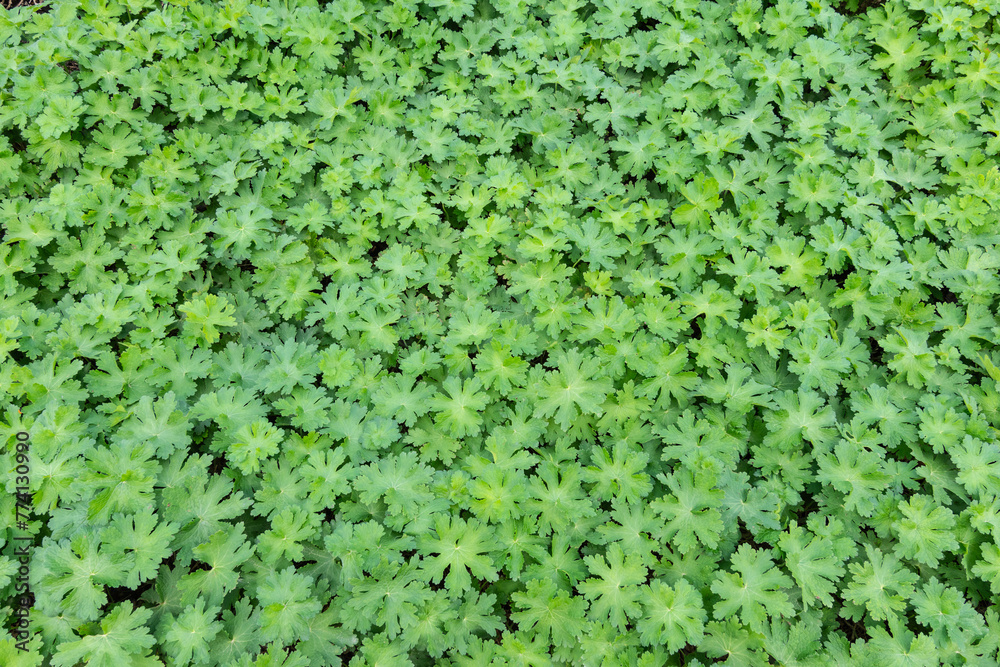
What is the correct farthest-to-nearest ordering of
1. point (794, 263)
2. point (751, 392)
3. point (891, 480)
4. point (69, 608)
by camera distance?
point (794, 263), point (751, 392), point (891, 480), point (69, 608)

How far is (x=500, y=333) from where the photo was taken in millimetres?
3512

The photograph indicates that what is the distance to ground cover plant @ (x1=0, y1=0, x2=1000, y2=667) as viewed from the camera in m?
2.91

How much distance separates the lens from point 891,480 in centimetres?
316

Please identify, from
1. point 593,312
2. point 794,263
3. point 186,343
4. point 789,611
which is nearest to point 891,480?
point 789,611

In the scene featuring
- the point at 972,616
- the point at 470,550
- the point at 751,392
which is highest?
the point at 751,392

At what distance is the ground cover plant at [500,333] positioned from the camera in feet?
9.53

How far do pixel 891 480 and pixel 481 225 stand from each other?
283 cm

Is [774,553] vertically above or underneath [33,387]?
underneath

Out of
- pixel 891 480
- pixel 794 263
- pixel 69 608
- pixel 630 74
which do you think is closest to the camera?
pixel 69 608

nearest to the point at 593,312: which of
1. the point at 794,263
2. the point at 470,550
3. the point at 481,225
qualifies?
the point at 481,225

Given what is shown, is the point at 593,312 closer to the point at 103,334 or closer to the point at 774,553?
the point at 774,553

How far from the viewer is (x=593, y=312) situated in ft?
11.7

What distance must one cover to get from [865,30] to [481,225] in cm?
340

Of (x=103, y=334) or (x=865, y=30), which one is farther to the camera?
(x=865, y=30)
